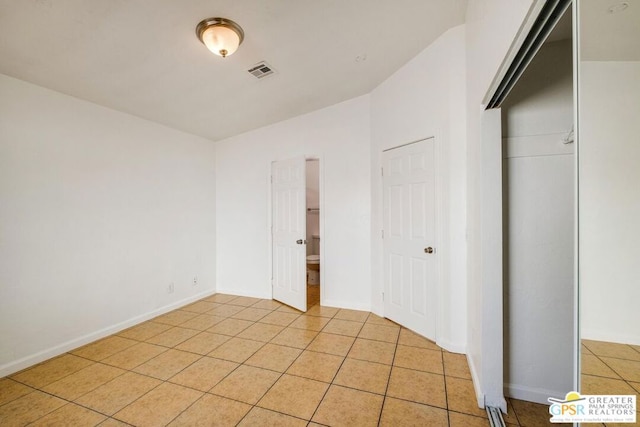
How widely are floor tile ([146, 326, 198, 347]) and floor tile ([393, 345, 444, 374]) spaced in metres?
2.19

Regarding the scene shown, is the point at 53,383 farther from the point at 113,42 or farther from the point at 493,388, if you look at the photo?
the point at 493,388

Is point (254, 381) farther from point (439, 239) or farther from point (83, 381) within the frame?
point (439, 239)

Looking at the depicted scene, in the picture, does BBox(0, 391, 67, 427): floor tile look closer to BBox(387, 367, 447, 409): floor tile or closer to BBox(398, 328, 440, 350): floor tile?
BBox(387, 367, 447, 409): floor tile

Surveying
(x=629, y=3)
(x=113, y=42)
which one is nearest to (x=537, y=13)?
(x=629, y=3)

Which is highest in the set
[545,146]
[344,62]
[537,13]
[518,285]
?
[344,62]

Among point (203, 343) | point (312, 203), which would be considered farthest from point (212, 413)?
point (312, 203)

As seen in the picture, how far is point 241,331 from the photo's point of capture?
2.96m

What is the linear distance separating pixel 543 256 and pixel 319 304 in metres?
2.71

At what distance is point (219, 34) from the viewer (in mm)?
1878

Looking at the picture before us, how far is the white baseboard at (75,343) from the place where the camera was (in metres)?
2.24

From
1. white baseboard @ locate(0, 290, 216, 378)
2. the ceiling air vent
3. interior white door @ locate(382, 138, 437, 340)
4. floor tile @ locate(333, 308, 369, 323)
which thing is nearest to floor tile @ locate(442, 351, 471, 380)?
interior white door @ locate(382, 138, 437, 340)

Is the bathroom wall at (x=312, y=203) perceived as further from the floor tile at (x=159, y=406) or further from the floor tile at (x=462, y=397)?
the floor tile at (x=462, y=397)

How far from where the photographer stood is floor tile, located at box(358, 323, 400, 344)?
106 inches

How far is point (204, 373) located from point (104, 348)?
1290 mm
